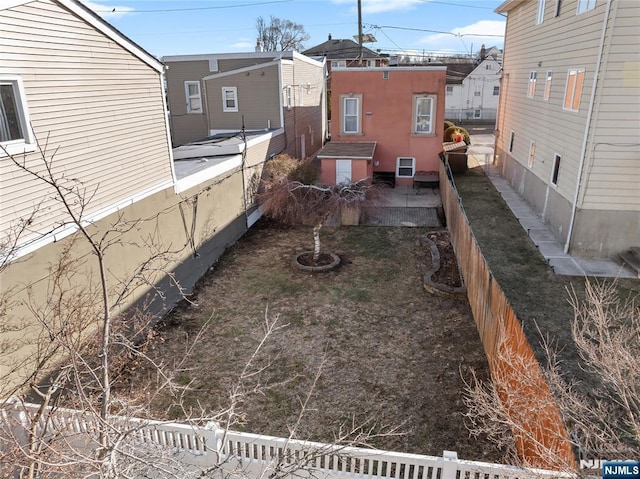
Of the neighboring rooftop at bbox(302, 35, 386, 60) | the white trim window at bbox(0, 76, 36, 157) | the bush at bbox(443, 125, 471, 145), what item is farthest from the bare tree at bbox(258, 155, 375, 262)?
the neighboring rooftop at bbox(302, 35, 386, 60)

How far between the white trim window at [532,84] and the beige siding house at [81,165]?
43.4 feet

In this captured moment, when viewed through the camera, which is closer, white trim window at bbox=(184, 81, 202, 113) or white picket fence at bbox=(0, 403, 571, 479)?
white picket fence at bbox=(0, 403, 571, 479)

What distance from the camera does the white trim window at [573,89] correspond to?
12461 mm

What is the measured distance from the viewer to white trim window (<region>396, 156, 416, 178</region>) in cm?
2164

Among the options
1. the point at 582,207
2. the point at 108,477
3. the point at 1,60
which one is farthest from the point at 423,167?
the point at 108,477

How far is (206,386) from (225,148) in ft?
31.5

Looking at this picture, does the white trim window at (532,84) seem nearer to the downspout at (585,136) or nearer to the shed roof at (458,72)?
the downspout at (585,136)

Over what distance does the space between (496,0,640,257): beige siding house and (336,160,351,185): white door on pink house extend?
23.7ft

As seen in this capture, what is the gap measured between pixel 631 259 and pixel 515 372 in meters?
8.15

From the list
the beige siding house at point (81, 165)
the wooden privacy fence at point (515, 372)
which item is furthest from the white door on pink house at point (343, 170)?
the wooden privacy fence at point (515, 372)

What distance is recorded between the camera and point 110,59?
8836 millimetres

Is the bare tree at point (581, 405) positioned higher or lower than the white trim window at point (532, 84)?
lower

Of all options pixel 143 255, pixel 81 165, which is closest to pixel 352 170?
pixel 143 255

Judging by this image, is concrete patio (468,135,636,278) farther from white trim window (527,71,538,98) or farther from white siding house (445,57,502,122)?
white siding house (445,57,502,122)
